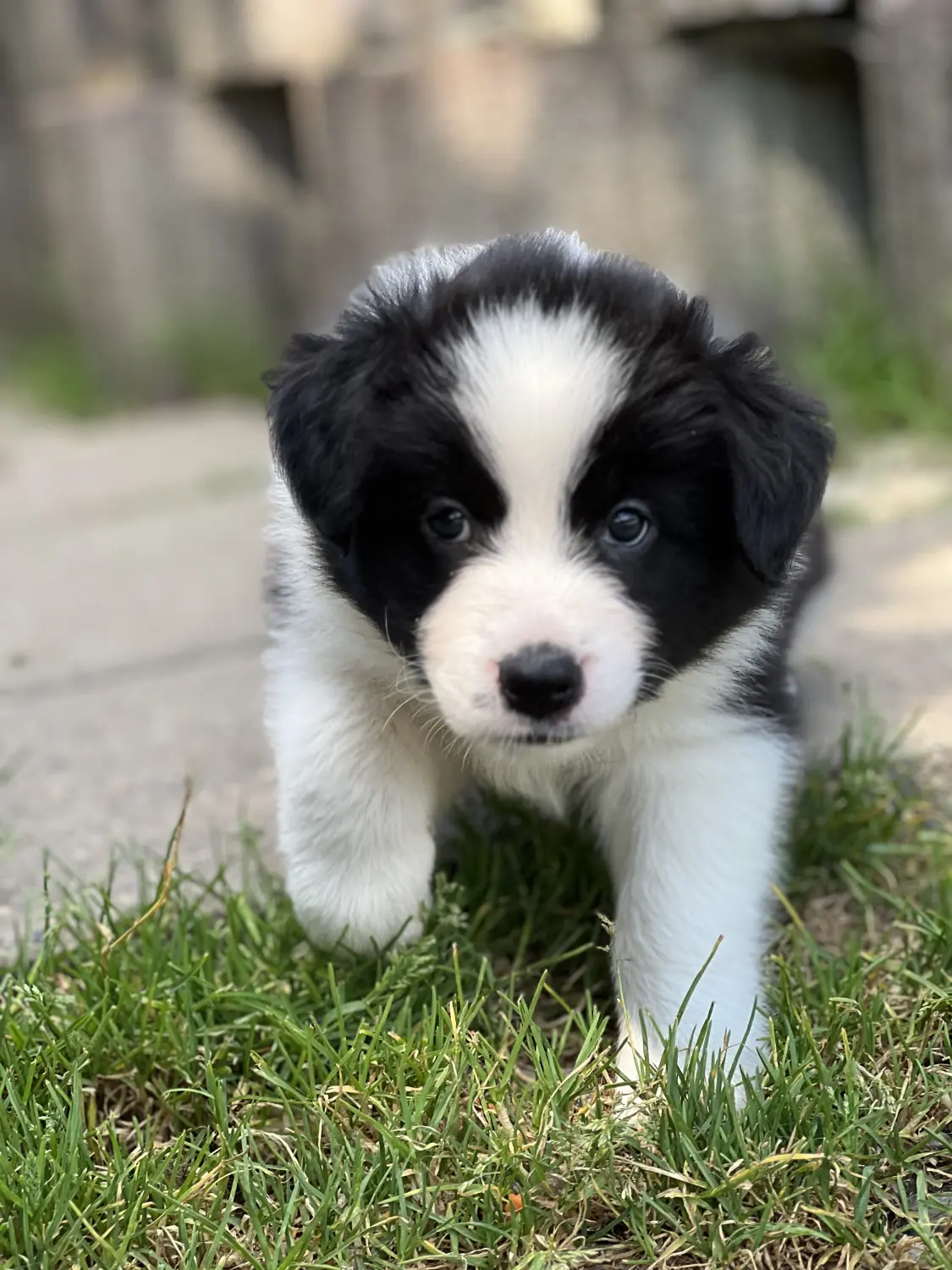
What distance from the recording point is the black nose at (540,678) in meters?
1.81

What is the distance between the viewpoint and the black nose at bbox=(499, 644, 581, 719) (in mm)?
1806

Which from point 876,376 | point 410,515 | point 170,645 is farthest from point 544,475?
point 876,376

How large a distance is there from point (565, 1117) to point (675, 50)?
16.3 feet

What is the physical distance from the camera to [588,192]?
6.17 metres

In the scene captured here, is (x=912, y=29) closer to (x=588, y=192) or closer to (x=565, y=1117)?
(x=588, y=192)

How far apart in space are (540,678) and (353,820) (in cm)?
60

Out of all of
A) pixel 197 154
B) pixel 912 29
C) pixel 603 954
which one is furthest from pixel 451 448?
pixel 197 154

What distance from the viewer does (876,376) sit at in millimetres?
5797

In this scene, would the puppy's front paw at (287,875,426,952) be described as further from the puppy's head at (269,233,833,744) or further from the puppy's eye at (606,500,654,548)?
the puppy's eye at (606,500,654,548)

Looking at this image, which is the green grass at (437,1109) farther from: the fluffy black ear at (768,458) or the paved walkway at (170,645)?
the fluffy black ear at (768,458)

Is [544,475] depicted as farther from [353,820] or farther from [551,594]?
[353,820]

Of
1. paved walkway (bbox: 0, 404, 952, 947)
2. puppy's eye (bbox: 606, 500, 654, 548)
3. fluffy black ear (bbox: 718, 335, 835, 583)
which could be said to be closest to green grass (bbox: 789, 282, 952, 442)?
paved walkway (bbox: 0, 404, 952, 947)

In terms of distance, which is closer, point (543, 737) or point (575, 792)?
point (543, 737)

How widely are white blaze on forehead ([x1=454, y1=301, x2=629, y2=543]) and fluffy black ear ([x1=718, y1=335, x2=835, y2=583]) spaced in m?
0.20
